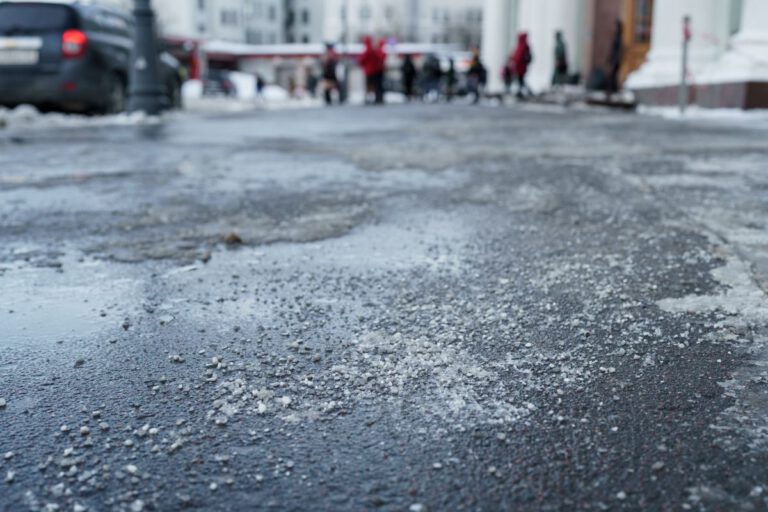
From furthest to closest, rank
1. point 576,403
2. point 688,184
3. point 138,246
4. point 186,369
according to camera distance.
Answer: point 688,184 < point 138,246 < point 186,369 < point 576,403

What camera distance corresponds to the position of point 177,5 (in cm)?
8531

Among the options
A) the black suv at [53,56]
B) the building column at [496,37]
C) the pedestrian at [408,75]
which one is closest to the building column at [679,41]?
the black suv at [53,56]

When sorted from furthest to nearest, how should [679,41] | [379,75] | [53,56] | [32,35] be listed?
[379,75], [679,41], [32,35], [53,56]

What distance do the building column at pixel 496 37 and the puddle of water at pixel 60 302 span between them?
27.0 m

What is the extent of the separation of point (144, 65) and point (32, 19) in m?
1.49

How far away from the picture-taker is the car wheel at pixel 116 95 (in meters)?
11.6

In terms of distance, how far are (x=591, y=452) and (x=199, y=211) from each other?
2.74m

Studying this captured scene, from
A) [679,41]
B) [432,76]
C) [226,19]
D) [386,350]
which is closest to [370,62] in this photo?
[432,76]

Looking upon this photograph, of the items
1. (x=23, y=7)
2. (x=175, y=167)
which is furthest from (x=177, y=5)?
(x=175, y=167)

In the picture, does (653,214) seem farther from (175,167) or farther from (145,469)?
(175,167)

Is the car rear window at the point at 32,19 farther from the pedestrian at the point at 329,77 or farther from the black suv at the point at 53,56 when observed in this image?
the pedestrian at the point at 329,77

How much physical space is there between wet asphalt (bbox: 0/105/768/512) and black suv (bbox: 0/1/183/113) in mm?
7065

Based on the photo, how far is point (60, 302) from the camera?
2.21m

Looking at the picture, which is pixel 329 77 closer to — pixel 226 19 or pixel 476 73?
pixel 476 73
